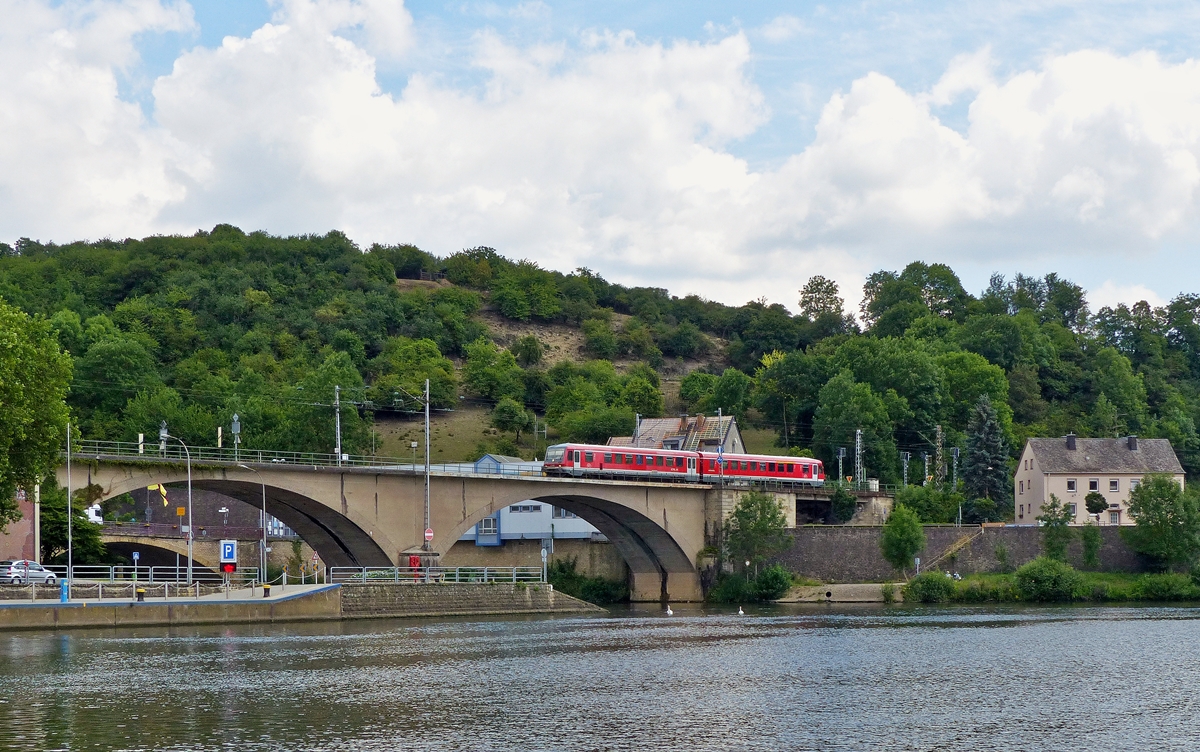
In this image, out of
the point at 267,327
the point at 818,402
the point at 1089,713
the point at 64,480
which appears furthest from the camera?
the point at 267,327

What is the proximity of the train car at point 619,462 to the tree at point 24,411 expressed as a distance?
34500mm

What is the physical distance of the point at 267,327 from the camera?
174 metres

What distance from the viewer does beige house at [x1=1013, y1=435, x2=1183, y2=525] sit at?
10794 centimetres

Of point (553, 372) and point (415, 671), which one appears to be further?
point (553, 372)

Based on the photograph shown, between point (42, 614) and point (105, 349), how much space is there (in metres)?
87.2

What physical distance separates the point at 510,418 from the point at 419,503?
76038 mm

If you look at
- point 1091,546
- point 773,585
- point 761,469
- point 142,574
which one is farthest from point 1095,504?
point 142,574

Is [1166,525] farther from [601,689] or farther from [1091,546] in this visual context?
[601,689]

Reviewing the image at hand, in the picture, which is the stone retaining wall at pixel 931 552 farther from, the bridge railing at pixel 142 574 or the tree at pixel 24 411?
the tree at pixel 24 411

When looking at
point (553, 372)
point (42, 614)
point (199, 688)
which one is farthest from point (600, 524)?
point (553, 372)

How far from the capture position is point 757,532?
92750 mm

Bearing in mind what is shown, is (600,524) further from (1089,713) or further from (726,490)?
(1089,713)

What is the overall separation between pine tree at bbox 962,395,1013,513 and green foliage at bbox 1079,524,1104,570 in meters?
19.3

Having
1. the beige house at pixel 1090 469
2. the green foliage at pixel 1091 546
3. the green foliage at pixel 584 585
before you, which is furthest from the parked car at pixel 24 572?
the beige house at pixel 1090 469
